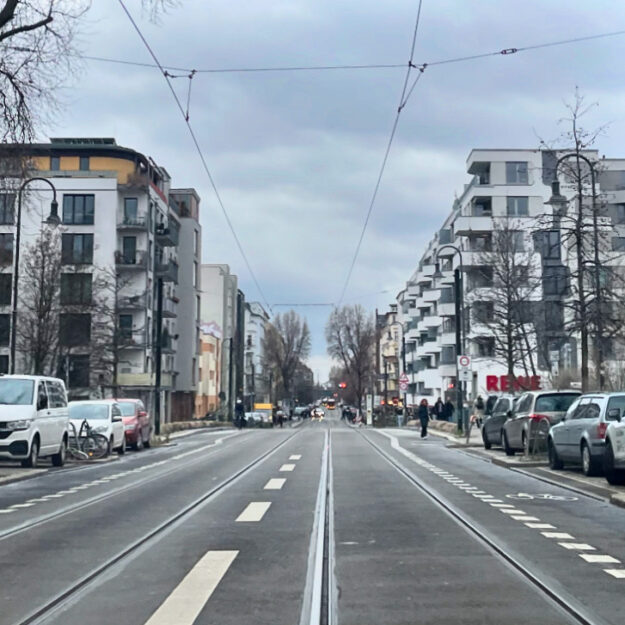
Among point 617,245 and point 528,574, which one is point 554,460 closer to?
point 528,574

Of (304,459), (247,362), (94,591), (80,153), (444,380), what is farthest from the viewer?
(247,362)

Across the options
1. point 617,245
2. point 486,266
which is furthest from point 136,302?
point 617,245

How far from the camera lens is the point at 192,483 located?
18141 mm

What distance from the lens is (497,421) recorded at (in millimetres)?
29859

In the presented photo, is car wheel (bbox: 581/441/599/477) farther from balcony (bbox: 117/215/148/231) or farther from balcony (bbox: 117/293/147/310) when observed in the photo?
balcony (bbox: 117/215/148/231)

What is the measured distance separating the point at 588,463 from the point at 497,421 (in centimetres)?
1073

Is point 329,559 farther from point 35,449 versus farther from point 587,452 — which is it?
point 35,449

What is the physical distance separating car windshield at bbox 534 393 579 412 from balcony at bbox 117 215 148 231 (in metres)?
51.0

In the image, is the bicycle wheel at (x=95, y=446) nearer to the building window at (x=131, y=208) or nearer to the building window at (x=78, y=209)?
the building window at (x=78, y=209)

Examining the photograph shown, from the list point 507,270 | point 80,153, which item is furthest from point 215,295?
point 507,270

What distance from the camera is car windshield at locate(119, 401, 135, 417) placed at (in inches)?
1298

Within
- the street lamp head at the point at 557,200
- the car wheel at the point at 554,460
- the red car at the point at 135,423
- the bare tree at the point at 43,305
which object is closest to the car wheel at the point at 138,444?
the red car at the point at 135,423

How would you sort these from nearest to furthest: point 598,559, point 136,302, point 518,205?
point 598,559, point 136,302, point 518,205

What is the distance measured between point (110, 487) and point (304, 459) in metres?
8.88
